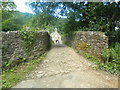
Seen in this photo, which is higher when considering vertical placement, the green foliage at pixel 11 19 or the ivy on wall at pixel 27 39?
the green foliage at pixel 11 19

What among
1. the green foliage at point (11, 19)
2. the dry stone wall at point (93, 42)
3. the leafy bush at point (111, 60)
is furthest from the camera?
the green foliage at point (11, 19)

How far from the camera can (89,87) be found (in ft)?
8.06

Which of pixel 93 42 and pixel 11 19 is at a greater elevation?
pixel 11 19

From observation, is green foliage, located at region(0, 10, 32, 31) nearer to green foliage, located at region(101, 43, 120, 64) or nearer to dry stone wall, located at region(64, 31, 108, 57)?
dry stone wall, located at region(64, 31, 108, 57)

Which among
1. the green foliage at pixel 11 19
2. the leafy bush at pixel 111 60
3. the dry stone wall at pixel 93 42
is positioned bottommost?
the leafy bush at pixel 111 60

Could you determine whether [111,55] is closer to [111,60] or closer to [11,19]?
[111,60]

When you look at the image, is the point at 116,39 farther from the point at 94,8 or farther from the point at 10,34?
the point at 10,34

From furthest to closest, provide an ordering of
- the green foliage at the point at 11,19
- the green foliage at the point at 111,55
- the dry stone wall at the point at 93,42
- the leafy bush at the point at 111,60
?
1. the green foliage at the point at 11,19
2. the dry stone wall at the point at 93,42
3. the green foliage at the point at 111,55
4. the leafy bush at the point at 111,60

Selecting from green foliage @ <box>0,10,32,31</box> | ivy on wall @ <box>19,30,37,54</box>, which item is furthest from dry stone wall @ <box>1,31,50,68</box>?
green foliage @ <box>0,10,32,31</box>

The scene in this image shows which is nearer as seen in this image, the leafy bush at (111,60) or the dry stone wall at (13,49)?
the leafy bush at (111,60)

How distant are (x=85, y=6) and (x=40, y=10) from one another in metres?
3.84

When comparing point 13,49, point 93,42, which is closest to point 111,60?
point 93,42

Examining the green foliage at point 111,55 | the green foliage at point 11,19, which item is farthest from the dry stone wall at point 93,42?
the green foliage at point 11,19

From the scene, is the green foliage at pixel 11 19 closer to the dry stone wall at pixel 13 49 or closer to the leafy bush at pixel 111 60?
the dry stone wall at pixel 13 49
